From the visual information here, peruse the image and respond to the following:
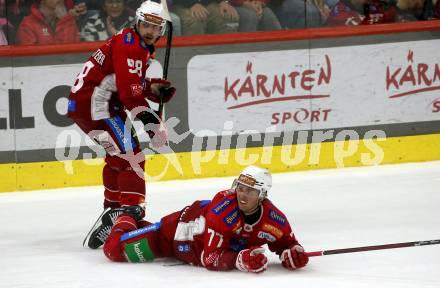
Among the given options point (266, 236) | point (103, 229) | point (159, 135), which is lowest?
point (103, 229)

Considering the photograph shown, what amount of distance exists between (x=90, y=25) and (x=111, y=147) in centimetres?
267

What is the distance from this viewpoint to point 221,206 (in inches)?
Answer: 216

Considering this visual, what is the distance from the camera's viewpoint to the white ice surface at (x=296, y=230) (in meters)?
5.50

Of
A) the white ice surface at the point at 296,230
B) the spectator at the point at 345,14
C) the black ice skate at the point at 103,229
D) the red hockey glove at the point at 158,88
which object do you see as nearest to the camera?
the white ice surface at the point at 296,230

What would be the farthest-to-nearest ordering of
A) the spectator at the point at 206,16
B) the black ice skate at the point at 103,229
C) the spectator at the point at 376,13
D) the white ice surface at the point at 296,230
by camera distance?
the spectator at the point at 376,13, the spectator at the point at 206,16, the black ice skate at the point at 103,229, the white ice surface at the point at 296,230

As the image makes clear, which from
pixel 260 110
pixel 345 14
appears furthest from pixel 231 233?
pixel 345 14

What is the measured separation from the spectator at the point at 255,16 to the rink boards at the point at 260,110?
0.45ft

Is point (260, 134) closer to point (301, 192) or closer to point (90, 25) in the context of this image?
point (301, 192)

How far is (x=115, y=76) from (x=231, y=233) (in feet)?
4.91

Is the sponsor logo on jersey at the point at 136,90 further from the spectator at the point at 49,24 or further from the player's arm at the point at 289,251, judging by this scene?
the spectator at the point at 49,24

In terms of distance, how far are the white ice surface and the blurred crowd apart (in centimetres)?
130

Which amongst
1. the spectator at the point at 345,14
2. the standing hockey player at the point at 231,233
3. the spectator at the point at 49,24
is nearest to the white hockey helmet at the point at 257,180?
the standing hockey player at the point at 231,233

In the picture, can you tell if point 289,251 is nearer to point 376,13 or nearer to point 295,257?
point 295,257

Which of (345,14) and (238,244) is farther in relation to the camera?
(345,14)
